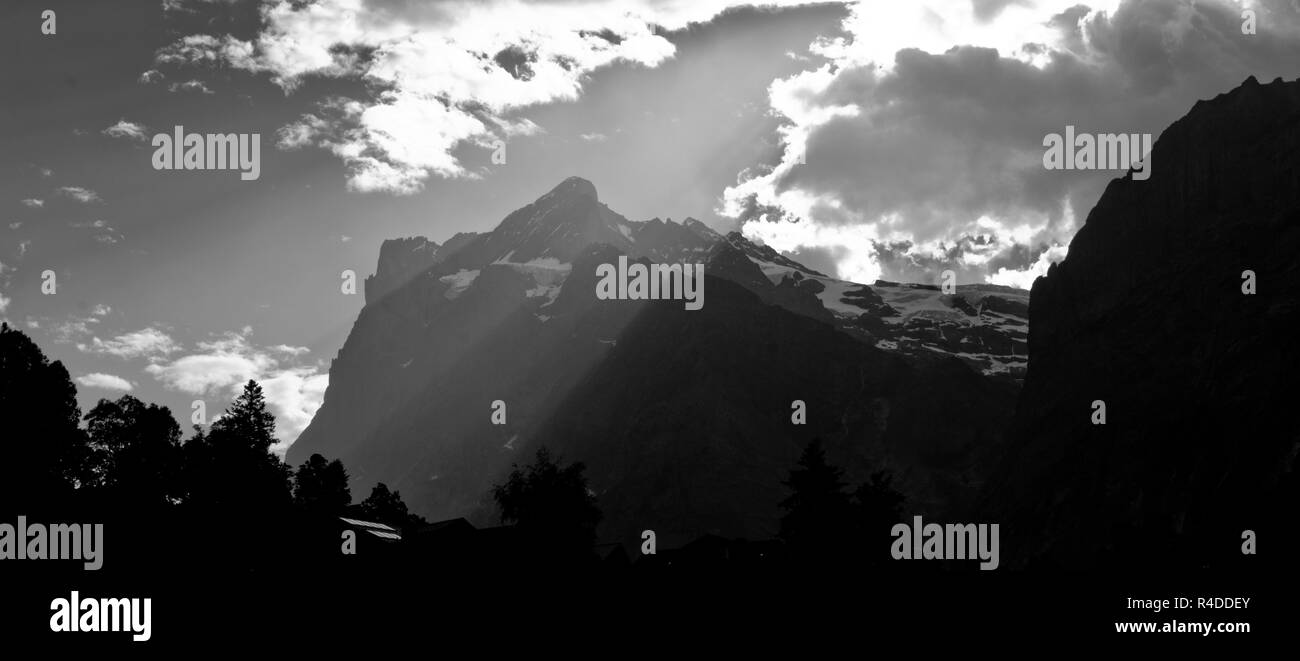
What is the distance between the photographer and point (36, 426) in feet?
281

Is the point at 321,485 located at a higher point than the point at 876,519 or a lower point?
higher

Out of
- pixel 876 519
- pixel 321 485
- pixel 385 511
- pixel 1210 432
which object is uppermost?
pixel 1210 432

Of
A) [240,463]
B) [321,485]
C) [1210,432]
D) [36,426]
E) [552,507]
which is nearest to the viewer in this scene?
[36,426]

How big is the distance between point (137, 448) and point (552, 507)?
35.7 meters

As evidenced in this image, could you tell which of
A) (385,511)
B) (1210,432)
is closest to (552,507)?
(385,511)

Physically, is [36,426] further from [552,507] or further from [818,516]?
[818,516]

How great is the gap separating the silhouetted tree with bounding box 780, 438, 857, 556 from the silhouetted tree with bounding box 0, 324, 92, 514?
54.7m

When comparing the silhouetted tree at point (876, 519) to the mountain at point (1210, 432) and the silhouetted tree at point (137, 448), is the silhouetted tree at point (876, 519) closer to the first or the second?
the mountain at point (1210, 432)

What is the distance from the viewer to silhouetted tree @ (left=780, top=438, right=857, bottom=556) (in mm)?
95938

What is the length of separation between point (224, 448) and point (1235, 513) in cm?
11929
